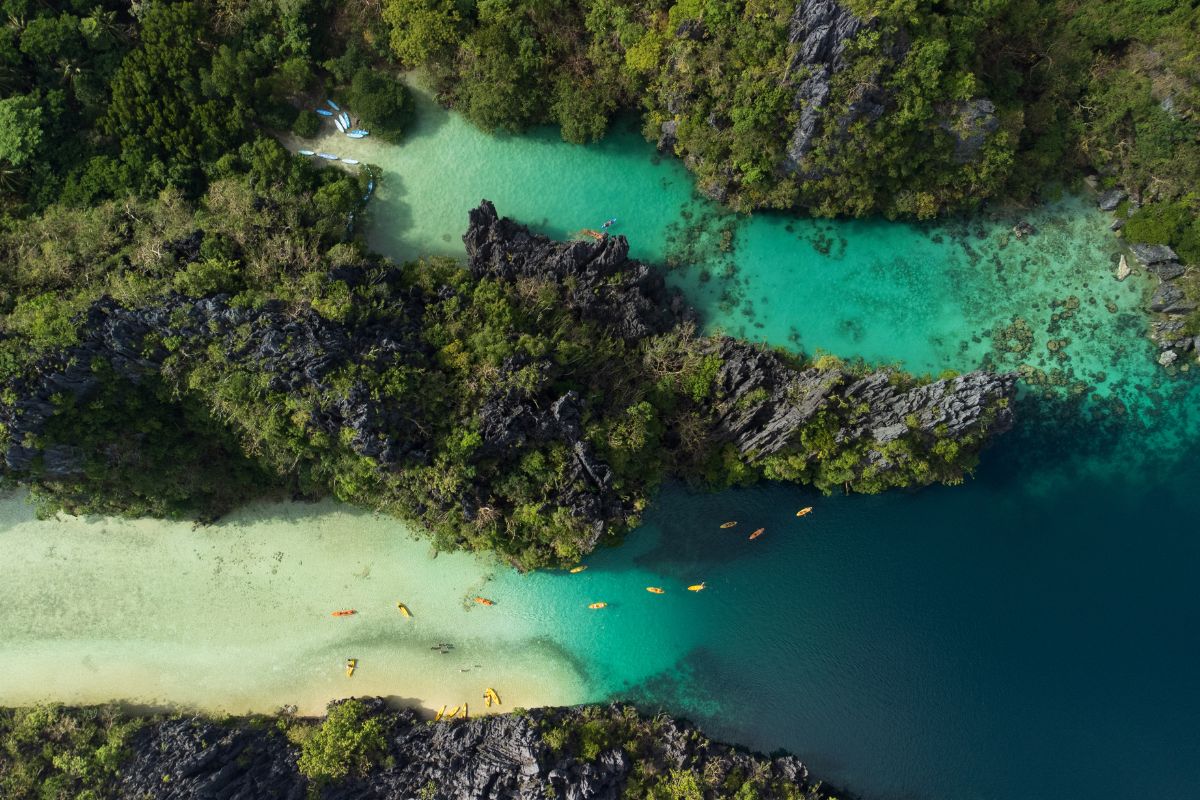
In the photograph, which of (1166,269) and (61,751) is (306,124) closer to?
(61,751)

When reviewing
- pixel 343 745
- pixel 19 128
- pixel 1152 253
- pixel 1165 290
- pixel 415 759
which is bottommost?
pixel 415 759

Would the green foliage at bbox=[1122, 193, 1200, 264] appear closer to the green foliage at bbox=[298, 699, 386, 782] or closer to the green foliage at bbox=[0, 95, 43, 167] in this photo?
the green foliage at bbox=[298, 699, 386, 782]

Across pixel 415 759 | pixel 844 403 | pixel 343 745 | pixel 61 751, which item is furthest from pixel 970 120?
pixel 61 751

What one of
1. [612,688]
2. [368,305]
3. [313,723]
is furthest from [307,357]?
[612,688]

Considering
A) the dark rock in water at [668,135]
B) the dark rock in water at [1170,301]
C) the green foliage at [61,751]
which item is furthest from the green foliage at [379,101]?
the dark rock in water at [1170,301]

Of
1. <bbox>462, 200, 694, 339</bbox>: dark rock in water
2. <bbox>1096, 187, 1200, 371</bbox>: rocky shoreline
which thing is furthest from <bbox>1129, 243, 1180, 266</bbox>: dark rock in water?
<bbox>462, 200, 694, 339</bbox>: dark rock in water
